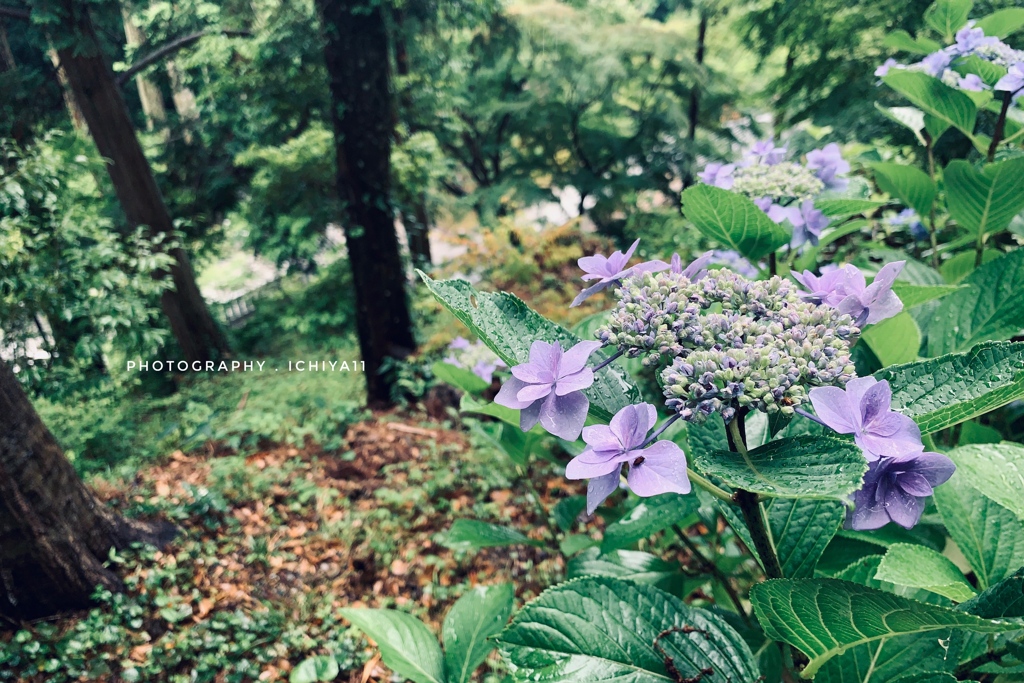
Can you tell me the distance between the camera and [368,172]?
3295 mm

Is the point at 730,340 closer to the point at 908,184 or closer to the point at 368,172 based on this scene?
the point at 908,184

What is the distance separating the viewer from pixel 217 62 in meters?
4.27

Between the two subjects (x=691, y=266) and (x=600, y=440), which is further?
(x=691, y=266)

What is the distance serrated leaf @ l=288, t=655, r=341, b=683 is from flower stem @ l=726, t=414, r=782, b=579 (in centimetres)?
135

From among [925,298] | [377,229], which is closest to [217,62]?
[377,229]

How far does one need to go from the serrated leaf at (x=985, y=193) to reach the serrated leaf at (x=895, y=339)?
0.85ft

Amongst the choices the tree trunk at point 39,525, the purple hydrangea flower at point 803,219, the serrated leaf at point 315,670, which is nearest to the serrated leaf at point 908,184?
the purple hydrangea flower at point 803,219

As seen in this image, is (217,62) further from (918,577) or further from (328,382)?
(918,577)

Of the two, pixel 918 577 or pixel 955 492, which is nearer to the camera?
pixel 918 577

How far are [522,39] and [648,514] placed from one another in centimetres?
574

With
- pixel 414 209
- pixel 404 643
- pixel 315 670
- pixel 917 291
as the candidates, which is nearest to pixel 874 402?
pixel 917 291

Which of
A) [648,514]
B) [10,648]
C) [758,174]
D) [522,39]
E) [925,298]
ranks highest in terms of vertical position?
[522,39]

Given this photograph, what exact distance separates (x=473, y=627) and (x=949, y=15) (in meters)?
1.44

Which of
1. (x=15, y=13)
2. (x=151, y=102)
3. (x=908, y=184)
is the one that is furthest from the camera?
(x=151, y=102)
